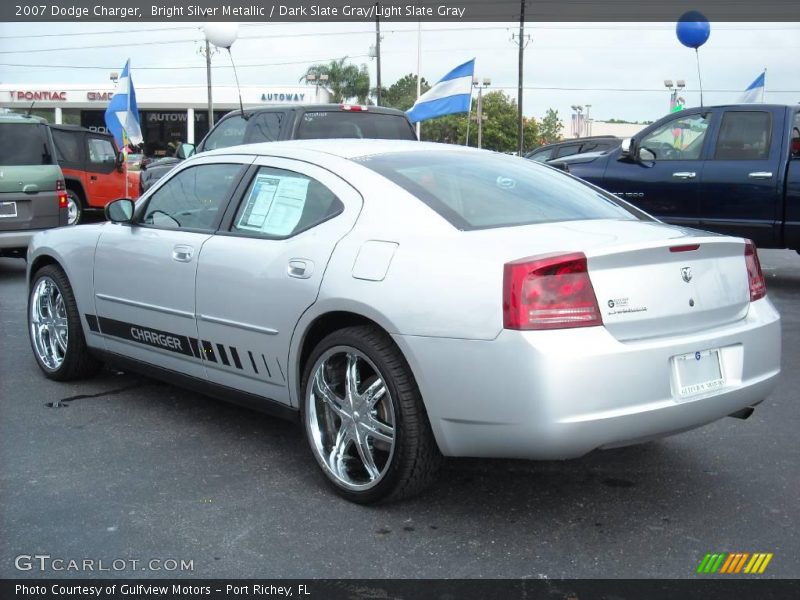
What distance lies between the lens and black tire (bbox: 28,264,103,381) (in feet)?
18.2

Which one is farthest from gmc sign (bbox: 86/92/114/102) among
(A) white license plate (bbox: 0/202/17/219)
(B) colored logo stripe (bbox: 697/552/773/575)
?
(B) colored logo stripe (bbox: 697/552/773/575)

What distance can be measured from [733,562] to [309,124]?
780 centimetres

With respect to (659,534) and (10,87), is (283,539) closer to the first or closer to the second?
(659,534)

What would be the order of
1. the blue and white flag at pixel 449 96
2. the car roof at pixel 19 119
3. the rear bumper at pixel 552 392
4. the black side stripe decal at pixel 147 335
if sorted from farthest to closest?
the blue and white flag at pixel 449 96
the car roof at pixel 19 119
the black side stripe decal at pixel 147 335
the rear bumper at pixel 552 392

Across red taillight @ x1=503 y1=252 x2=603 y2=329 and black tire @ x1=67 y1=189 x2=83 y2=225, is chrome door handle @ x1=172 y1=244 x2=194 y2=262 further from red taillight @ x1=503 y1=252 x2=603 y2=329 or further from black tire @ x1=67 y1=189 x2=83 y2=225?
black tire @ x1=67 y1=189 x2=83 y2=225

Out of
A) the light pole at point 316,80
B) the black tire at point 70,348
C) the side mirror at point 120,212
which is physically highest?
the light pole at point 316,80

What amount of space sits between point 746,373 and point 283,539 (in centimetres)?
197

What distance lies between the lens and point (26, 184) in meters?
10.6

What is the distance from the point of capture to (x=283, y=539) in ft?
11.4

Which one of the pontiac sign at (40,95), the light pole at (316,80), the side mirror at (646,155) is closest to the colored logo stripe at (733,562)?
the side mirror at (646,155)

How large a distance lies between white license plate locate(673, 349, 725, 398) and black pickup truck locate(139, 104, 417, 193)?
7058mm

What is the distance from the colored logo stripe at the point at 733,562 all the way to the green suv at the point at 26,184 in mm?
9045

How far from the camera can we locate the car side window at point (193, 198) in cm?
474

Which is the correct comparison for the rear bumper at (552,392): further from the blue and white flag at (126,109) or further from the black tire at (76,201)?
the blue and white flag at (126,109)
